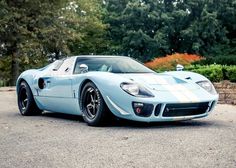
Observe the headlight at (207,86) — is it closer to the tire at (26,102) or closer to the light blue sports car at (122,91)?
the light blue sports car at (122,91)

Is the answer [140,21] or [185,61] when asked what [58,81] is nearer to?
[185,61]

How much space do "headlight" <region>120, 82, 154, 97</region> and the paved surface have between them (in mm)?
436

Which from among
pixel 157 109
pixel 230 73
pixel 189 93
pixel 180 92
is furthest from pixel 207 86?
pixel 230 73

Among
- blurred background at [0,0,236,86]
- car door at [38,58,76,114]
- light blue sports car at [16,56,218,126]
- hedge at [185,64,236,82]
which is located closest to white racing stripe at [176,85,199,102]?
light blue sports car at [16,56,218,126]

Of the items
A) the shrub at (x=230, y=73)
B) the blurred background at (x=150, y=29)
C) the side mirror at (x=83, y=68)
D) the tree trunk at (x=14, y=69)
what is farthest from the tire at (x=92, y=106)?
the blurred background at (x=150, y=29)

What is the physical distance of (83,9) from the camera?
3950cm

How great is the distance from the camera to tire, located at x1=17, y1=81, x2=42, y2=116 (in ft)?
28.2

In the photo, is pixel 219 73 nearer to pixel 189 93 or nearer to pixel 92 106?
pixel 189 93

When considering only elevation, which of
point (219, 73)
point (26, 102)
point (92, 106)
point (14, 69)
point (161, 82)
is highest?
point (161, 82)

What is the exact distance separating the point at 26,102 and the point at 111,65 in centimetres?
216

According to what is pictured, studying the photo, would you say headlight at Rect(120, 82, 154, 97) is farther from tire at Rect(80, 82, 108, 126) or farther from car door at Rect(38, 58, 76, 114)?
car door at Rect(38, 58, 76, 114)

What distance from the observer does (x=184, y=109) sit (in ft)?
20.7

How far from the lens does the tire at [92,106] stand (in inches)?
253

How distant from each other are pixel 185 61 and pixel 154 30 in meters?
16.7
